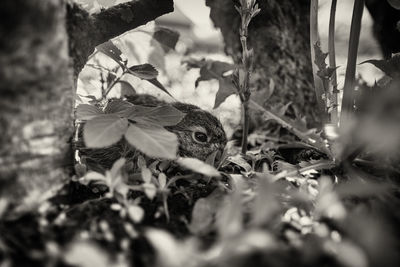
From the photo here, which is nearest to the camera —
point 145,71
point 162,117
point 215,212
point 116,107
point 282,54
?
point 215,212

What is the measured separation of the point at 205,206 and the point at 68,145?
14.8 inches

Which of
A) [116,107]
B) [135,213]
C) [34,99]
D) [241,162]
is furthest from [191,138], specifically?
[34,99]

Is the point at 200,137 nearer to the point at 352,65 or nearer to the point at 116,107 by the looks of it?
the point at 116,107

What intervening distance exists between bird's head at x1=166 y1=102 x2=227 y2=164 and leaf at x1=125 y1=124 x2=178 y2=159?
1.52 feet

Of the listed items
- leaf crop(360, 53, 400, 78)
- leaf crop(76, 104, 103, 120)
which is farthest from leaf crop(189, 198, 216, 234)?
leaf crop(360, 53, 400, 78)

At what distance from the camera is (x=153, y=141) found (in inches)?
27.7

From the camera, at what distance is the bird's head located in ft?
4.05

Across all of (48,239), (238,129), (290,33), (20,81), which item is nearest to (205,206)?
(48,239)

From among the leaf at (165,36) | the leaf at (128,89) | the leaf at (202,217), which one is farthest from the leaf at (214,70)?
the leaf at (202,217)

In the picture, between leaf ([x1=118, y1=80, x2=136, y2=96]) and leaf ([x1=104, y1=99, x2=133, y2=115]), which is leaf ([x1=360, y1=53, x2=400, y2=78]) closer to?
→ leaf ([x1=104, y1=99, x2=133, y2=115])

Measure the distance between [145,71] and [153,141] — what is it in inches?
19.3

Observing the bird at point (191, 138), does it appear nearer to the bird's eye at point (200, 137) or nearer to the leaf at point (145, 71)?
the bird's eye at point (200, 137)

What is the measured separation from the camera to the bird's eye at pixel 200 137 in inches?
49.7

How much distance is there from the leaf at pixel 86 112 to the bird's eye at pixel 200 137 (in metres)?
0.47
